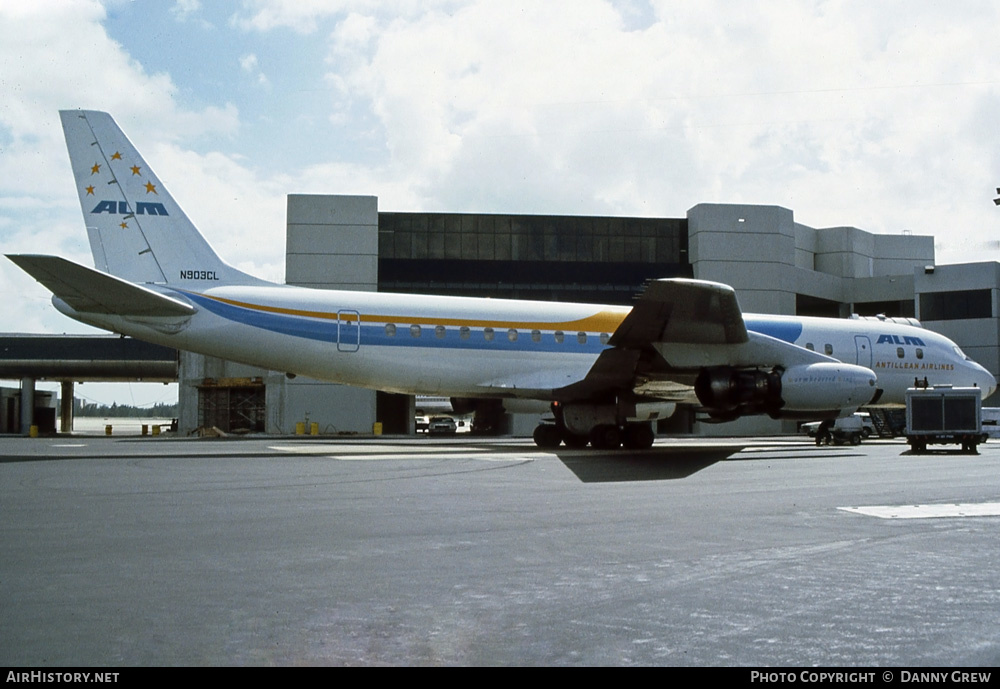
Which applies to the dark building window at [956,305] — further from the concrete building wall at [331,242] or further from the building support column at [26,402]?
the building support column at [26,402]

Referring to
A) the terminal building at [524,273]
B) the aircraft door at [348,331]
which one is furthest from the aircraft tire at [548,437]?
the terminal building at [524,273]

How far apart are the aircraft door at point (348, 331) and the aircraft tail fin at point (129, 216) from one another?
2.76 meters

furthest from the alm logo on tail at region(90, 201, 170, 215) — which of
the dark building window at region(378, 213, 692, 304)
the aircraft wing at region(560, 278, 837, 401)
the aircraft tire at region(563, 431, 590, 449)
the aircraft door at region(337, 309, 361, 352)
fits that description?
the dark building window at region(378, 213, 692, 304)

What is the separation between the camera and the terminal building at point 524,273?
143 ft

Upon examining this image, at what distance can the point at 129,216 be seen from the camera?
19812mm

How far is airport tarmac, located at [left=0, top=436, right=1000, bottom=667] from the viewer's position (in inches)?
159

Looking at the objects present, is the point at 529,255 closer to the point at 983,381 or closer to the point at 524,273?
the point at 524,273

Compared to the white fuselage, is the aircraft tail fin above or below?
above

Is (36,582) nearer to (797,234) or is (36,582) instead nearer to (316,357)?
(316,357)

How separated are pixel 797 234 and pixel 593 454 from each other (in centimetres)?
4033

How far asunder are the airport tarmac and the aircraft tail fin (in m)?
9.06

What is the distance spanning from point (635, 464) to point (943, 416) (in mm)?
9801

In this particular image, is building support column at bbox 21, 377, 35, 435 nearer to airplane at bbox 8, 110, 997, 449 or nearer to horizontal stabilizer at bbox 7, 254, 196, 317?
airplane at bbox 8, 110, 997, 449

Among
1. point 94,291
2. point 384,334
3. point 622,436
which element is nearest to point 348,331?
point 384,334
